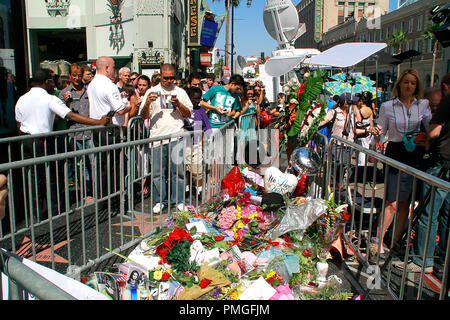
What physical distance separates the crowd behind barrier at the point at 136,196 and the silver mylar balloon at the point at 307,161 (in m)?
0.12

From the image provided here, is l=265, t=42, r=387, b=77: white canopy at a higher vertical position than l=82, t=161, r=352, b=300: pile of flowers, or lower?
higher

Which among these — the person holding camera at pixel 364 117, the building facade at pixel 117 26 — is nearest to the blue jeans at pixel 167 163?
the person holding camera at pixel 364 117

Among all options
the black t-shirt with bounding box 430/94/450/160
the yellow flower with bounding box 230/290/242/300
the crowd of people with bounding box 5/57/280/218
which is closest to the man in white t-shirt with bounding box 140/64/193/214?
the crowd of people with bounding box 5/57/280/218

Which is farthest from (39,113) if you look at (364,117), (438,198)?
(364,117)

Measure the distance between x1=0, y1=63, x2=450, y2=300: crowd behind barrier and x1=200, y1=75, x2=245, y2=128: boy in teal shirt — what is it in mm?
261

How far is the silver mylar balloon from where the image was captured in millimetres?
5375

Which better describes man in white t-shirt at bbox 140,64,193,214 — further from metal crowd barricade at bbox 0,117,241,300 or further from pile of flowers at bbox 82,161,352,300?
pile of flowers at bbox 82,161,352,300

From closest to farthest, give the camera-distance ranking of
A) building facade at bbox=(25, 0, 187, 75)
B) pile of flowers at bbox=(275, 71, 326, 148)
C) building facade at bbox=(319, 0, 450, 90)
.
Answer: pile of flowers at bbox=(275, 71, 326, 148) → building facade at bbox=(25, 0, 187, 75) → building facade at bbox=(319, 0, 450, 90)

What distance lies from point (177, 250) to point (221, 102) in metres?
4.11

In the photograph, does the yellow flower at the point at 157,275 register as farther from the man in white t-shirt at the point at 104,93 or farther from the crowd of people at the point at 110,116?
the man in white t-shirt at the point at 104,93

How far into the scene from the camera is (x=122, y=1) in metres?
24.1

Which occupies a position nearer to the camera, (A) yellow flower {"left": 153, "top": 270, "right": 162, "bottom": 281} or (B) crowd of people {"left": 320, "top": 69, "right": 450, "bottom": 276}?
(A) yellow flower {"left": 153, "top": 270, "right": 162, "bottom": 281}

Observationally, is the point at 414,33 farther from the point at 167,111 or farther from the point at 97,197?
the point at 97,197

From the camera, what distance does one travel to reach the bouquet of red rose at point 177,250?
357cm
